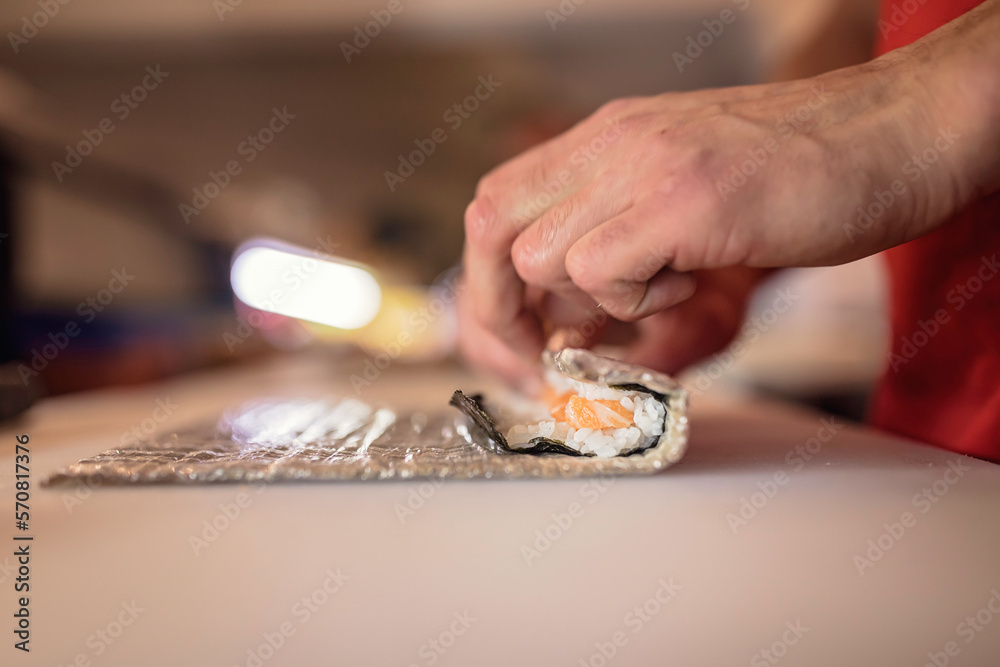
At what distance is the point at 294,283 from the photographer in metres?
2.22

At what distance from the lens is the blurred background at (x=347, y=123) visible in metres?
2.45

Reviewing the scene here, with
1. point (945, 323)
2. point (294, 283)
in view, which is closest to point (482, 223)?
point (945, 323)

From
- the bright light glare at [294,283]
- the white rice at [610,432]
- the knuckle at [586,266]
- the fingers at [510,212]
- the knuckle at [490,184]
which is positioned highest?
the bright light glare at [294,283]

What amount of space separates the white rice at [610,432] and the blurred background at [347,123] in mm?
1556

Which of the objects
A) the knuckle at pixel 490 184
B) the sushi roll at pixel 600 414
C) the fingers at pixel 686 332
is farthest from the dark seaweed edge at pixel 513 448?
the fingers at pixel 686 332

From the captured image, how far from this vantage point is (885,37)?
743mm

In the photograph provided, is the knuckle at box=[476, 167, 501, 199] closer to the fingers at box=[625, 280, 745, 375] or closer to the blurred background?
the fingers at box=[625, 280, 745, 375]

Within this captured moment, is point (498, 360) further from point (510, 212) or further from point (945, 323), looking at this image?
point (945, 323)

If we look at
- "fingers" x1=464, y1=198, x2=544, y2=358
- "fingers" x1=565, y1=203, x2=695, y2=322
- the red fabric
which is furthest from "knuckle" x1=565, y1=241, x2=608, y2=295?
the red fabric

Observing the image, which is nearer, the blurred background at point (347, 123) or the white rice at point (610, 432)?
the white rice at point (610, 432)

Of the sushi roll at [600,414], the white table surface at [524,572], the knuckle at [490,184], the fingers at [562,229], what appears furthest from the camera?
the knuckle at [490,184]

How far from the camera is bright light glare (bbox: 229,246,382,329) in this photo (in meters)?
2.21

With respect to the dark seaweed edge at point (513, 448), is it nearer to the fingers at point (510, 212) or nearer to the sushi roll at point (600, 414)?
the sushi roll at point (600, 414)

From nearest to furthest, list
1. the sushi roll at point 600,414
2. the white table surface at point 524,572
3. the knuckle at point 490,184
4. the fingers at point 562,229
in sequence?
1. the white table surface at point 524,572
2. the sushi roll at point 600,414
3. the fingers at point 562,229
4. the knuckle at point 490,184
